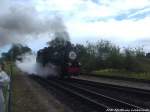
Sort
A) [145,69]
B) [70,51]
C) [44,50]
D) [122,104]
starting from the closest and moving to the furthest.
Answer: [122,104], [70,51], [44,50], [145,69]

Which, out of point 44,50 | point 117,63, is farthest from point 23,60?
point 44,50

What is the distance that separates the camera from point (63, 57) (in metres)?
32.1

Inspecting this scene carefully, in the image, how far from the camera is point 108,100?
1560cm

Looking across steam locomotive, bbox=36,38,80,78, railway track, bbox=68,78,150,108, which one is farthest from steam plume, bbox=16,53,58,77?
railway track, bbox=68,78,150,108

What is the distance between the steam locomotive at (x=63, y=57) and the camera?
105 ft

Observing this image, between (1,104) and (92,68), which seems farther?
(92,68)

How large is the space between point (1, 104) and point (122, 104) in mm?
4495

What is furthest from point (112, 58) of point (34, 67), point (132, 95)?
point (132, 95)

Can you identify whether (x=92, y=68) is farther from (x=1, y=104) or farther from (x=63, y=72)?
(x=1, y=104)

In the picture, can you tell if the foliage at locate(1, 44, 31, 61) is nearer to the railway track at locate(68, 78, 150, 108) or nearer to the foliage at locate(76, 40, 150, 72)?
the foliage at locate(76, 40, 150, 72)

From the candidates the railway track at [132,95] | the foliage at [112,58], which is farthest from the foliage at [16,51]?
the railway track at [132,95]

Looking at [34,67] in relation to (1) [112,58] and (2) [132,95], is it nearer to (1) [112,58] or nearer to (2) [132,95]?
(1) [112,58]

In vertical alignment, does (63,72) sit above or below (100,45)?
below

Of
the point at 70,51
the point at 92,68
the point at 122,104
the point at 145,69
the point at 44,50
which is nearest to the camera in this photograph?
the point at 122,104
